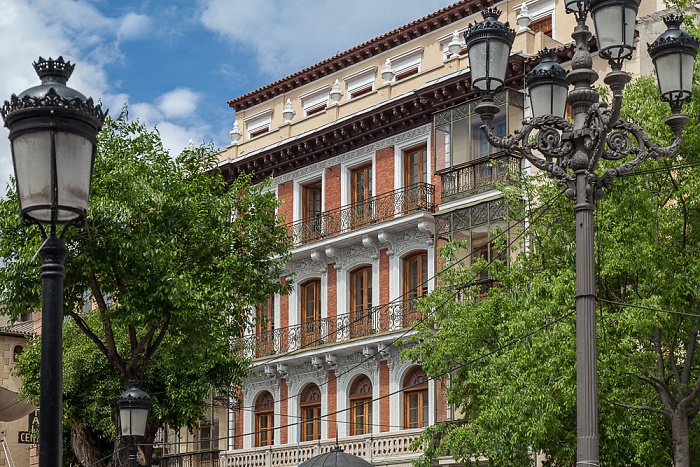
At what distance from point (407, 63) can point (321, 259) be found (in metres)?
6.53

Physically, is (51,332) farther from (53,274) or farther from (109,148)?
(109,148)

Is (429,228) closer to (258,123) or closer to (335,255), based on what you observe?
(335,255)

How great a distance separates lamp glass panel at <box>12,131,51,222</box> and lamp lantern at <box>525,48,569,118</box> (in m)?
6.72

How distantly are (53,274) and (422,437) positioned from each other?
63.6ft

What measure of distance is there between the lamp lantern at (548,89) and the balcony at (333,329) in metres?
21.6

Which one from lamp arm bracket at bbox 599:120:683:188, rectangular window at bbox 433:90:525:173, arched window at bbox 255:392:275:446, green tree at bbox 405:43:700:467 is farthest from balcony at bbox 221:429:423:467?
lamp arm bracket at bbox 599:120:683:188

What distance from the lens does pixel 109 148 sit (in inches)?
A: 1111

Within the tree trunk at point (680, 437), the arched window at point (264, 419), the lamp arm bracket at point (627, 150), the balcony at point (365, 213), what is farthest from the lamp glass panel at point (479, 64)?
the arched window at point (264, 419)

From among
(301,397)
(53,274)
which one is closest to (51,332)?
(53,274)

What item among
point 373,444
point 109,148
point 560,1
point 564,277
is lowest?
point 373,444

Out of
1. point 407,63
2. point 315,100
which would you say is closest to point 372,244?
point 407,63

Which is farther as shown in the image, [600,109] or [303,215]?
[303,215]

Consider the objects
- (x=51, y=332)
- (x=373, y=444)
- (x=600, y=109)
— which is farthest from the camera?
(x=373, y=444)

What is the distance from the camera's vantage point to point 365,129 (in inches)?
1464
